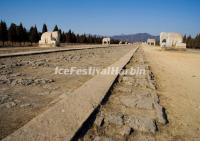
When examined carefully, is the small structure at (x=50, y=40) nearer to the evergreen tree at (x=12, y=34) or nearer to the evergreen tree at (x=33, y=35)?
the evergreen tree at (x=12, y=34)

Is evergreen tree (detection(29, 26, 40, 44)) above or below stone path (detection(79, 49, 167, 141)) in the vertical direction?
above

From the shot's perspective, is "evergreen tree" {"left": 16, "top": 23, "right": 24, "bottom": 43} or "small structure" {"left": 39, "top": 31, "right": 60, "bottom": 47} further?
"evergreen tree" {"left": 16, "top": 23, "right": 24, "bottom": 43}

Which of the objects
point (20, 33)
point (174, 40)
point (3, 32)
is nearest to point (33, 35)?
point (20, 33)

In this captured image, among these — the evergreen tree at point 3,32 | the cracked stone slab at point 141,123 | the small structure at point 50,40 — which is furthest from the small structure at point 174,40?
the cracked stone slab at point 141,123

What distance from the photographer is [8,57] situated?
13.0m

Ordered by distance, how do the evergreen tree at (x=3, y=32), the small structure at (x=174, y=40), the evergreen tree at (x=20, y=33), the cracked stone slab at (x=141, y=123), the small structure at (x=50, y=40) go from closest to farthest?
the cracked stone slab at (x=141, y=123) < the small structure at (x=50, y=40) < the small structure at (x=174, y=40) < the evergreen tree at (x=3, y=32) < the evergreen tree at (x=20, y=33)

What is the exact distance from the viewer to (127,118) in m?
4.19

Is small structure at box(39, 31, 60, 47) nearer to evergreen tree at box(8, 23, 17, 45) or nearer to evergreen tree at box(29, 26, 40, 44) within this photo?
evergreen tree at box(8, 23, 17, 45)

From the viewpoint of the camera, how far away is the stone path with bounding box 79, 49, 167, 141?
349cm

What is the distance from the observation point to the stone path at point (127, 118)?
349cm

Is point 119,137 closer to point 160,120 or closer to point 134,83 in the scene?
point 160,120

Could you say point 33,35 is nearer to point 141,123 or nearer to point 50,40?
point 50,40

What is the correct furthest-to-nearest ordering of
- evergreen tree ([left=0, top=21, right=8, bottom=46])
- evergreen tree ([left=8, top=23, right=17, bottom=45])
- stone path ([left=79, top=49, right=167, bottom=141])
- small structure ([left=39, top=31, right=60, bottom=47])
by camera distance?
evergreen tree ([left=8, top=23, right=17, bottom=45]) < evergreen tree ([left=0, top=21, right=8, bottom=46]) < small structure ([left=39, top=31, right=60, bottom=47]) < stone path ([left=79, top=49, right=167, bottom=141])

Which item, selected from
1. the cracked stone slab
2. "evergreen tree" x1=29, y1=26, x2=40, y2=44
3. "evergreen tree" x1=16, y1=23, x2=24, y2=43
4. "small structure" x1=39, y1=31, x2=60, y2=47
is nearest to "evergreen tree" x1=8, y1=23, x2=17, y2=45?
"evergreen tree" x1=16, y1=23, x2=24, y2=43
